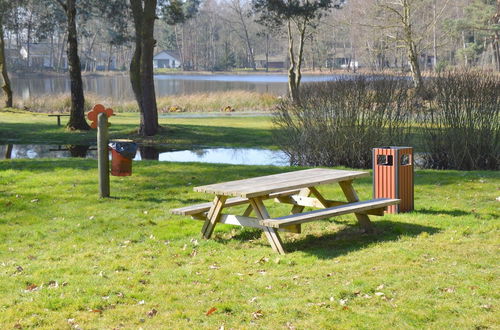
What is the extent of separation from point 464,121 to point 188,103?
92.1ft

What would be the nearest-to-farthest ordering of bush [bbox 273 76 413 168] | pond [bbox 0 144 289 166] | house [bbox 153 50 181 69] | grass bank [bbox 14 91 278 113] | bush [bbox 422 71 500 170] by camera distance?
1. bush [bbox 422 71 500 170]
2. bush [bbox 273 76 413 168]
3. pond [bbox 0 144 289 166]
4. grass bank [bbox 14 91 278 113]
5. house [bbox 153 50 181 69]

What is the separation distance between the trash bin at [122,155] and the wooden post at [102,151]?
1.44ft

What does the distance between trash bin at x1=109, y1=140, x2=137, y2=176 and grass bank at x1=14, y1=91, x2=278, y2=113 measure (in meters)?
28.3

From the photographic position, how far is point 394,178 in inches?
386

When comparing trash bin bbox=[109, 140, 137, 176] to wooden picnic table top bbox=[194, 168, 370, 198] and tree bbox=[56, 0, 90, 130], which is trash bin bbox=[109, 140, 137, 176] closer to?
wooden picnic table top bbox=[194, 168, 370, 198]

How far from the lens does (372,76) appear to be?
1722 centimetres

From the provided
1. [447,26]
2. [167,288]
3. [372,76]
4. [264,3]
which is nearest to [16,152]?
[372,76]

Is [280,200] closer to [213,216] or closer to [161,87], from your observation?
[213,216]

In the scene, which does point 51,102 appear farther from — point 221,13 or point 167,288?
point 221,13

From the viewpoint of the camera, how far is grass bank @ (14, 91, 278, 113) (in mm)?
40531

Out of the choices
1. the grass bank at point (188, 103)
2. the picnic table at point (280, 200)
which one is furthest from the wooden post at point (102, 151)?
the grass bank at point (188, 103)

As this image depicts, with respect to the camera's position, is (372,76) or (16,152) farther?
(16,152)

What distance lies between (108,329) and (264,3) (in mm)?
27597

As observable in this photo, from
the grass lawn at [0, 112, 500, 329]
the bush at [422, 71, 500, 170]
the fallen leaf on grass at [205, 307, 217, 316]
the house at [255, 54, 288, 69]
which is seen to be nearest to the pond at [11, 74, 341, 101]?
the bush at [422, 71, 500, 170]
